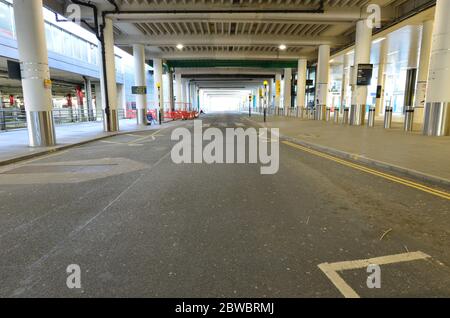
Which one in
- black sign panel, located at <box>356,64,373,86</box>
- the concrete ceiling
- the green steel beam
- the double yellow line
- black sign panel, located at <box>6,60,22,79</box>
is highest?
the concrete ceiling

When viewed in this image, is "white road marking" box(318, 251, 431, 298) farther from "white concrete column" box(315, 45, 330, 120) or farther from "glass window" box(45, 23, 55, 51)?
"glass window" box(45, 23, 55, 51)

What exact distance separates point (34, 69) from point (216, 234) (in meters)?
10.3

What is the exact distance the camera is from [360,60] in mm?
19141

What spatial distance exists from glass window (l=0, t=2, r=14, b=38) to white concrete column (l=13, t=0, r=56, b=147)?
14457 mm

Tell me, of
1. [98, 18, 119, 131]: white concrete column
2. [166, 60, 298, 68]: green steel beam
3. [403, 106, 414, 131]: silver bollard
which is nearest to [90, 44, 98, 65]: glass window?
[166, 60, 298, 68]: green steel beam

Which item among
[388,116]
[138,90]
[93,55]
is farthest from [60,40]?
[388,116]

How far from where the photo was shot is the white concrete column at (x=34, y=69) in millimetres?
9930

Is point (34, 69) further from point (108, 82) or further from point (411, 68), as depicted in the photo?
point (411, 68)

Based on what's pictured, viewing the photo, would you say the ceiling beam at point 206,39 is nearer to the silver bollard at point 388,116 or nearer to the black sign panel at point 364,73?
the black sign panel at point 364,73

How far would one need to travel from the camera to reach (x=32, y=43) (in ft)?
33.1

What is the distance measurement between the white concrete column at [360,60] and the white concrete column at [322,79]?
6.41 m

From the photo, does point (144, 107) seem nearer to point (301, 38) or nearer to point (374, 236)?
point (301, 38)

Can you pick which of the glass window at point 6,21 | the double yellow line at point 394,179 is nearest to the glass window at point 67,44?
the glass window at point 6,21

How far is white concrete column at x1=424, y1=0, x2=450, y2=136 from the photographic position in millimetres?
11781
